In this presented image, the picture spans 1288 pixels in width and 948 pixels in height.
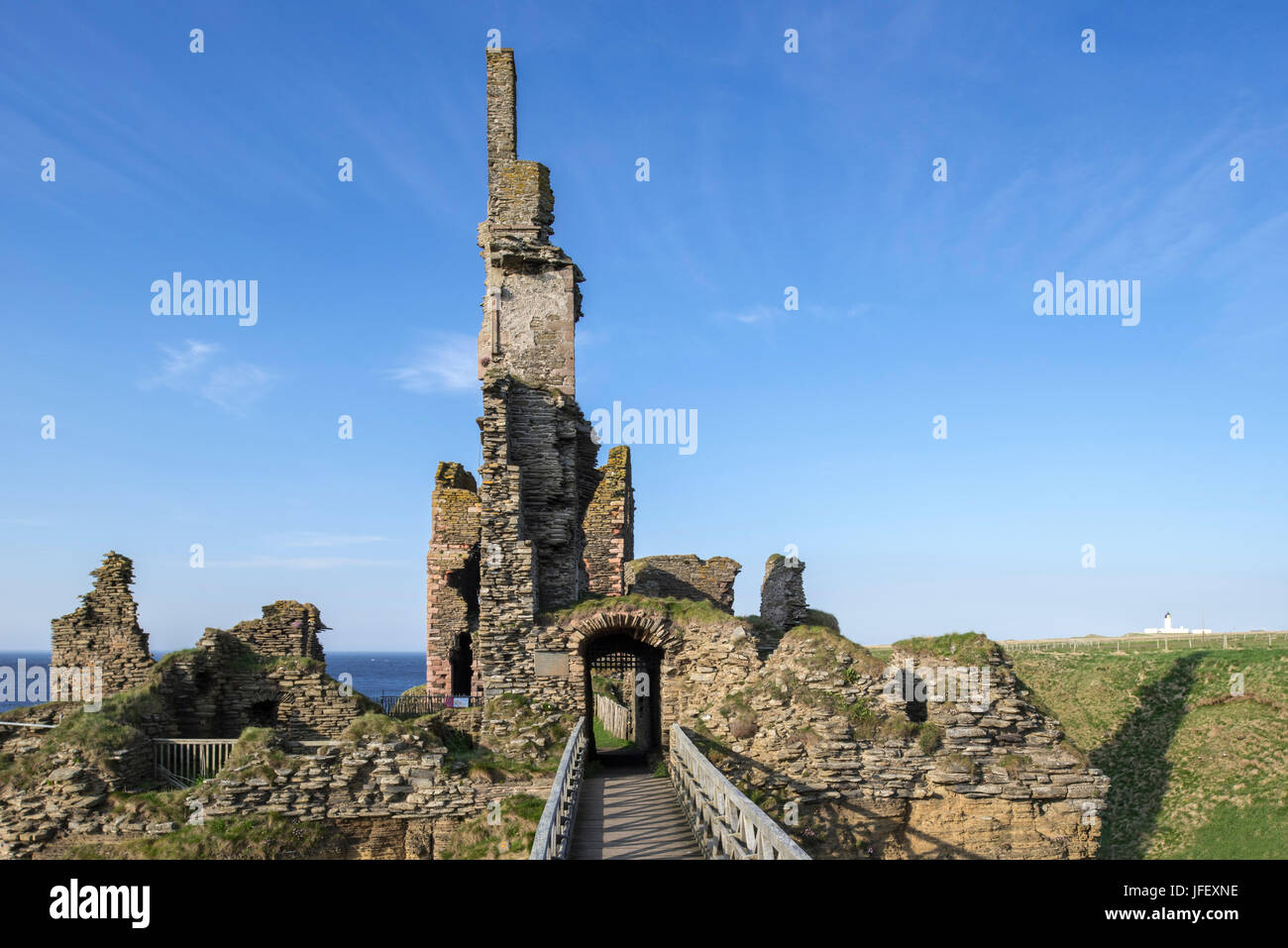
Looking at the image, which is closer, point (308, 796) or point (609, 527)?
point (308, 796)

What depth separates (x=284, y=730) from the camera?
20.4 metres

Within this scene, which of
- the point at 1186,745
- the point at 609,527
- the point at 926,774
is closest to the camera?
the point at 926,774

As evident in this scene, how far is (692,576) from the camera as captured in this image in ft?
103

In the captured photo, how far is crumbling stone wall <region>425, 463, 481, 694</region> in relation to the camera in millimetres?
28625

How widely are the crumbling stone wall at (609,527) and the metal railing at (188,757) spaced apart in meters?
10.8

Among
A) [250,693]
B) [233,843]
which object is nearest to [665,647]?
[233,843]

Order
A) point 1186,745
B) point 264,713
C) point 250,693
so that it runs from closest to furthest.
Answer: point 250,693 → point 264,713 → point 1186,745

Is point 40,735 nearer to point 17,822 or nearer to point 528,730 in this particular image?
point 17,822

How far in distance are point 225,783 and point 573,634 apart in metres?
8.02

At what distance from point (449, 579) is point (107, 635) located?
10.1 meters

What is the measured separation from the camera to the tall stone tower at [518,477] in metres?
20.4

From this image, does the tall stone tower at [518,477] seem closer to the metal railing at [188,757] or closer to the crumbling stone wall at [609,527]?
the crumbling stone wall at [609,527]

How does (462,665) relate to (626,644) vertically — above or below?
below

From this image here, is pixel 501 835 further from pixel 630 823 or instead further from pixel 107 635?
pixel 107 635
